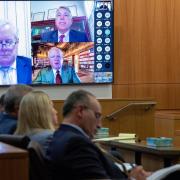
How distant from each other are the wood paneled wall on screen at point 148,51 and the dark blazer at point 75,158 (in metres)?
6.43

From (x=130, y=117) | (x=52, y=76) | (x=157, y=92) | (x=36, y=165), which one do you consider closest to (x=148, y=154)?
(x=36, y=165)

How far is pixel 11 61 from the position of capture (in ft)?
27.3

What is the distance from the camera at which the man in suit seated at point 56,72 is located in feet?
27.8

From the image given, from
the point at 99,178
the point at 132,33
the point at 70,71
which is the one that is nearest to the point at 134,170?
the point at 99,178

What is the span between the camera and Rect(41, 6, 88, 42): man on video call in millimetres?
8555

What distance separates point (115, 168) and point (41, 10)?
6.09 meters

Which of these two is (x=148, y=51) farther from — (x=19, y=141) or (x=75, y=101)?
(x=19, y=141)

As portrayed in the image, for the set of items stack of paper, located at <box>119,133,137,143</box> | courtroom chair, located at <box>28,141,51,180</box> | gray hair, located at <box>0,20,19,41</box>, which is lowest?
stack of paper, located at <box>119,133,137,143</box>

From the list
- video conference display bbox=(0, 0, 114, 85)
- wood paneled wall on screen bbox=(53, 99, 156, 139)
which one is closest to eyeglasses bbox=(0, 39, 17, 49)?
video conference display bbox=(0, 0, 114, 85)

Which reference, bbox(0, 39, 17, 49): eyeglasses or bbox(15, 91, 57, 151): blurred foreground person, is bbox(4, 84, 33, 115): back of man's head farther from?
bbox(0, 39, 17, 49): eyeglasses

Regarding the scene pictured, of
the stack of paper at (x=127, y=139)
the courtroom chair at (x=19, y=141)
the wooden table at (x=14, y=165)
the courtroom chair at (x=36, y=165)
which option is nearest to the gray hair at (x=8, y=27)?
the stack of paper at (x=127, y=139)

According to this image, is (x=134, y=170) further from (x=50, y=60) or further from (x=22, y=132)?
(x=50, y=60)

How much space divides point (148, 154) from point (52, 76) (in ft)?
13.4

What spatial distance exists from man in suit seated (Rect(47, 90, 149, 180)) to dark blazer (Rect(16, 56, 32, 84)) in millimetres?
5659
